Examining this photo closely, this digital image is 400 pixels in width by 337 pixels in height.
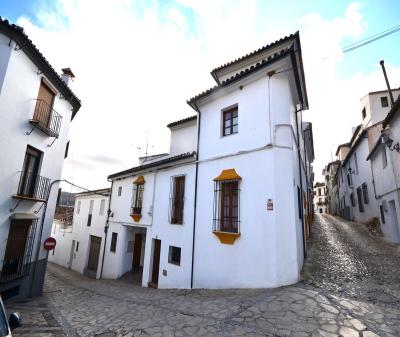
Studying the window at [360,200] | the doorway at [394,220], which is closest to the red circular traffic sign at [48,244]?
the doorway at [394,220]

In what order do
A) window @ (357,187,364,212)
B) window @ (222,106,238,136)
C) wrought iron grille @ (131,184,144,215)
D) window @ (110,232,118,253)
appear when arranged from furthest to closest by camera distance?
window @ (357,187,364,212)
window @ (110,232,118,253)
wrought iron grille @ (131,184,144,215)
window @ (222,106,238,136)

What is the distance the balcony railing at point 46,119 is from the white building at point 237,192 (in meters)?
4.56

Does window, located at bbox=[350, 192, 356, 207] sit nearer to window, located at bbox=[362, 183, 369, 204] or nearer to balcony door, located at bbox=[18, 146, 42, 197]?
window, located at bbox=[362, 183, 369, 204]

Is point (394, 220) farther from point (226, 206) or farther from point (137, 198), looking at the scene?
point (137, 198)

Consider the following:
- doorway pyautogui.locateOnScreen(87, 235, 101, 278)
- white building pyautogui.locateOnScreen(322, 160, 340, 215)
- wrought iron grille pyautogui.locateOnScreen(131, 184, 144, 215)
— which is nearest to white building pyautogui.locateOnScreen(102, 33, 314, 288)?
wrought iron grille pyautogui.locateOnScreen(131, 184, 144, 215)

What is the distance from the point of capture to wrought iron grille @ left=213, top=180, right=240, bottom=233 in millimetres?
7656

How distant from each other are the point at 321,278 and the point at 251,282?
204 centimetres

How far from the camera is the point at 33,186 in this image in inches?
361

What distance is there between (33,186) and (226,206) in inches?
307

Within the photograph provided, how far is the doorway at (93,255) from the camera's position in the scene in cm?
1579

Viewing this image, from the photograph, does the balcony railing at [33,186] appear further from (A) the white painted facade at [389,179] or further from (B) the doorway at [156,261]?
(A) the white painted facade at [389,179]

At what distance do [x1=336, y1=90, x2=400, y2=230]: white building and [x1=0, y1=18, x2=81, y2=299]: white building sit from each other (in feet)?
58.9

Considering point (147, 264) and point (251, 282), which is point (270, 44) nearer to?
point (251, 282)

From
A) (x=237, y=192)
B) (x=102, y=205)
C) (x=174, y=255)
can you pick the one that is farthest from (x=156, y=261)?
(x=102, y=205)
